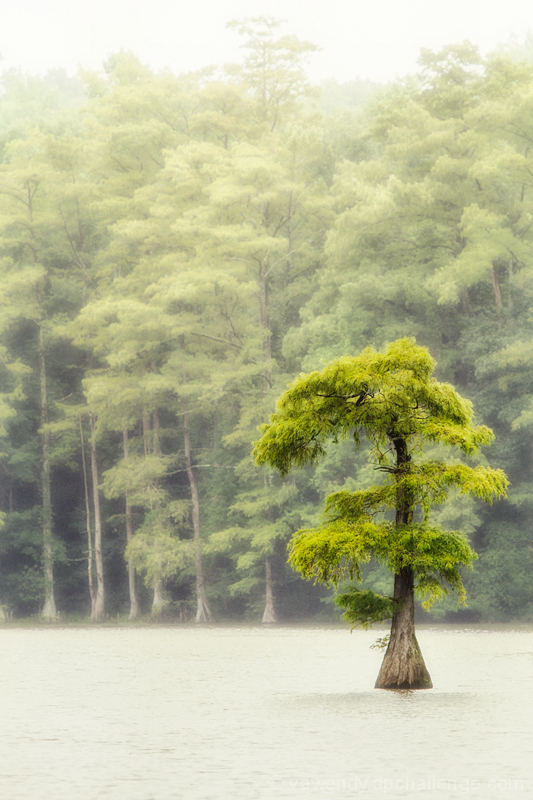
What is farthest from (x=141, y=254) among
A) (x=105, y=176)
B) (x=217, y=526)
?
(x=217, y=526)

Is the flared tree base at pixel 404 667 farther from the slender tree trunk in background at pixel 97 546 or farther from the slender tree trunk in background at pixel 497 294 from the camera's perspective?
the slender tree trunk in background at pixel 97 546

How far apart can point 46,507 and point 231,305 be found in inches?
481

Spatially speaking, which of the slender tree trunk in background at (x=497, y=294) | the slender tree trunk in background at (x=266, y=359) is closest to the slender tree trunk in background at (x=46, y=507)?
the slender tree trunk in background at (x=266, y=359)

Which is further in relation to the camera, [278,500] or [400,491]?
[278,500]

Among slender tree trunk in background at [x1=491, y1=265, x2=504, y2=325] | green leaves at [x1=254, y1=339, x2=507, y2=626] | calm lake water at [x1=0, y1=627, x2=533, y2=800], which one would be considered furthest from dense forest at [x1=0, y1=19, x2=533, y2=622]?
green leaves at [x1=254, y1=339, x2=507, y2=626]

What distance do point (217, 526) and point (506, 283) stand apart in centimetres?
1527

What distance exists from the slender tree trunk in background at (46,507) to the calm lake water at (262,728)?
908 inches

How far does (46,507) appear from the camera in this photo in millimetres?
49594

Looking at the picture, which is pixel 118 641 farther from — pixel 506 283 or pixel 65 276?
pixel 65 276

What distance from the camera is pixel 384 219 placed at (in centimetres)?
4147

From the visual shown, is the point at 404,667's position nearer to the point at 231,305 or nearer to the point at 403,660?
the point at 403,660

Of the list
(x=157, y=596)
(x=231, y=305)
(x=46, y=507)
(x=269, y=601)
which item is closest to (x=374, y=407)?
(x=269, y=601)

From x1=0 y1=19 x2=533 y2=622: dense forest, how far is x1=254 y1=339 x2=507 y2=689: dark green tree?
19748 millimetres

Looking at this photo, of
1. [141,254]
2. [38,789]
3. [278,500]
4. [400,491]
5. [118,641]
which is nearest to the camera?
[38,789]
